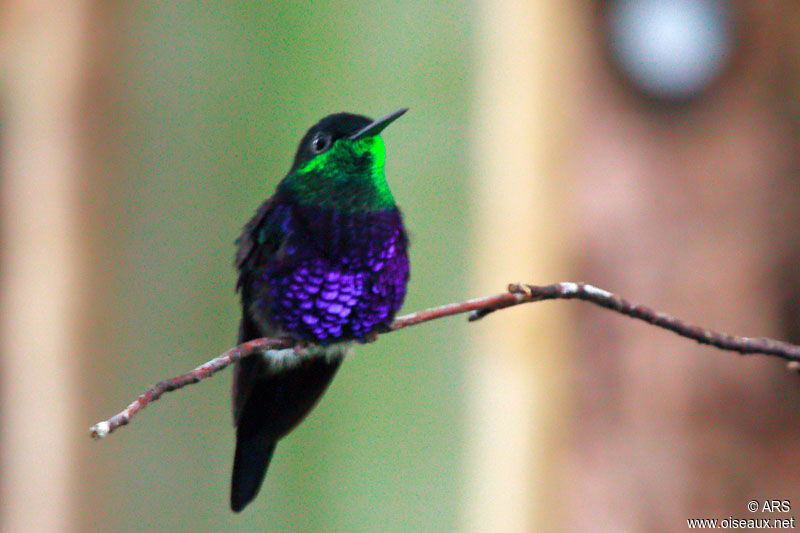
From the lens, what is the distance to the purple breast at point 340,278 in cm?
72

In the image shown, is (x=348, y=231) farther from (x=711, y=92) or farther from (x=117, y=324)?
(x=711, y=92)

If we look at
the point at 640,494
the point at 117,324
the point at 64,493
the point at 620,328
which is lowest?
the point at 640,494

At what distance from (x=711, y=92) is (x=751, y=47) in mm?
165

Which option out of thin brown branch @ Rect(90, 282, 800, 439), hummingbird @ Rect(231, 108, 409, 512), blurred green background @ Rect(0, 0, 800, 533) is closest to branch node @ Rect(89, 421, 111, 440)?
thin brown branch @ Rect(90, 282, 800, 439)

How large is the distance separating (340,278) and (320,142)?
0.46ft

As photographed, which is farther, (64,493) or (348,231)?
(64,493)

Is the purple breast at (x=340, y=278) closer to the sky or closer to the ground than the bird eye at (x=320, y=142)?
closer to the ground

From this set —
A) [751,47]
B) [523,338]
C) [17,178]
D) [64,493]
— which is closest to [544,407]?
[523,338]

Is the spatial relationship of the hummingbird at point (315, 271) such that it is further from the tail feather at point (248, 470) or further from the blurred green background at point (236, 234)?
the blurred green background at point (236, 234)

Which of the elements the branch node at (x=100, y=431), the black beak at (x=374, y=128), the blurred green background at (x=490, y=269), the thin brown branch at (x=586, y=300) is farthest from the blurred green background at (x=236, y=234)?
the branch node at (x=100, y=431)

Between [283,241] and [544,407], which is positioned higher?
[283,241]

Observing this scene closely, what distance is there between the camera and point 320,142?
2.19 feet

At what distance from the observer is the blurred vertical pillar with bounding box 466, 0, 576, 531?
2.44 metres

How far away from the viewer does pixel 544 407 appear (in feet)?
8.34
